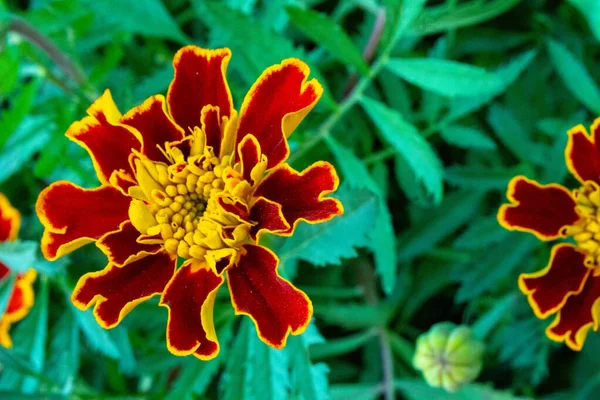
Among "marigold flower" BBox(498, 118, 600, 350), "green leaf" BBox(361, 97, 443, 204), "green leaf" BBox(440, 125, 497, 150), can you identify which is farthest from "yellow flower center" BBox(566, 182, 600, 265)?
"green leaf" BBox(440, 125, 497, 150)

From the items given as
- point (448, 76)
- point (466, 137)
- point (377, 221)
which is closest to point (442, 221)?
point (466, 137)

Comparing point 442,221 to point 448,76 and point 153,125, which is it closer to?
point 448,76

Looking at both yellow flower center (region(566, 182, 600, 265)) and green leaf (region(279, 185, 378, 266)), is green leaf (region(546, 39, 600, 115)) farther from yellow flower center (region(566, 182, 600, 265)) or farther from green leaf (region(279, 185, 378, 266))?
green leaf (region(279, 185, 378, 266))

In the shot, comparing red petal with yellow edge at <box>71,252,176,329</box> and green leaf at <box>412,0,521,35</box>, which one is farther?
green leaf at <box>412,0,521,35</box>

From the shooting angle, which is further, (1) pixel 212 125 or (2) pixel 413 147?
(2) pixel 413 147

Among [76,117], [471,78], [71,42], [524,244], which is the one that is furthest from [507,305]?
[71,42]

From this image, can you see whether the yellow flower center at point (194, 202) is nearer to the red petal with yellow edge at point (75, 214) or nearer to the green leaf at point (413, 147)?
the red petal with yellow edge at point (75, 214)
